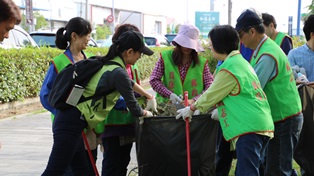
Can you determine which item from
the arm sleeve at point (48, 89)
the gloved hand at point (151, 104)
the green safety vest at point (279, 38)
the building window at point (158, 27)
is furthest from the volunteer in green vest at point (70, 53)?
the building window at point (158, 27)

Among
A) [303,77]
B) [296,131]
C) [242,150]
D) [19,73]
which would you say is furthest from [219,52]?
[19,73]

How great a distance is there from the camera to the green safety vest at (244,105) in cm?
425

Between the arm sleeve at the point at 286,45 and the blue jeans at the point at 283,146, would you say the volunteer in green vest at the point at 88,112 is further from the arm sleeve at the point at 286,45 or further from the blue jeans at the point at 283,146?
the arm sleeve at the point at 286,45

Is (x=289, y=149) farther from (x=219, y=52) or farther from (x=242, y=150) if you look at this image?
(x=219, y=52)

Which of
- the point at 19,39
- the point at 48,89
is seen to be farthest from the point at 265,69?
the point at 19,39

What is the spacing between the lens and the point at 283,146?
4914 millimetres

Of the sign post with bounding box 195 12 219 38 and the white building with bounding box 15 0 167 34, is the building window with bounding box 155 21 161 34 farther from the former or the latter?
the sign post with bounding box 195 12 219 38

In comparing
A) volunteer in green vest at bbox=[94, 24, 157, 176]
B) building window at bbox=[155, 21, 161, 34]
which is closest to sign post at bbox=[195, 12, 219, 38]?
building window at bbox=[155, 21, 161, 34]

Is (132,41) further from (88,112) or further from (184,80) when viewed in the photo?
(184,80)

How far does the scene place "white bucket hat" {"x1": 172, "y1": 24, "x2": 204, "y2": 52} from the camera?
5504mm

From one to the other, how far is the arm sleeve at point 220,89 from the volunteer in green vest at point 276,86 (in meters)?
0.46

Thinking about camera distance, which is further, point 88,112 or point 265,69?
point 265,69

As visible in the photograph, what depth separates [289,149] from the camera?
4.93m

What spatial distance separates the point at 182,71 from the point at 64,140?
1620 millimetres
